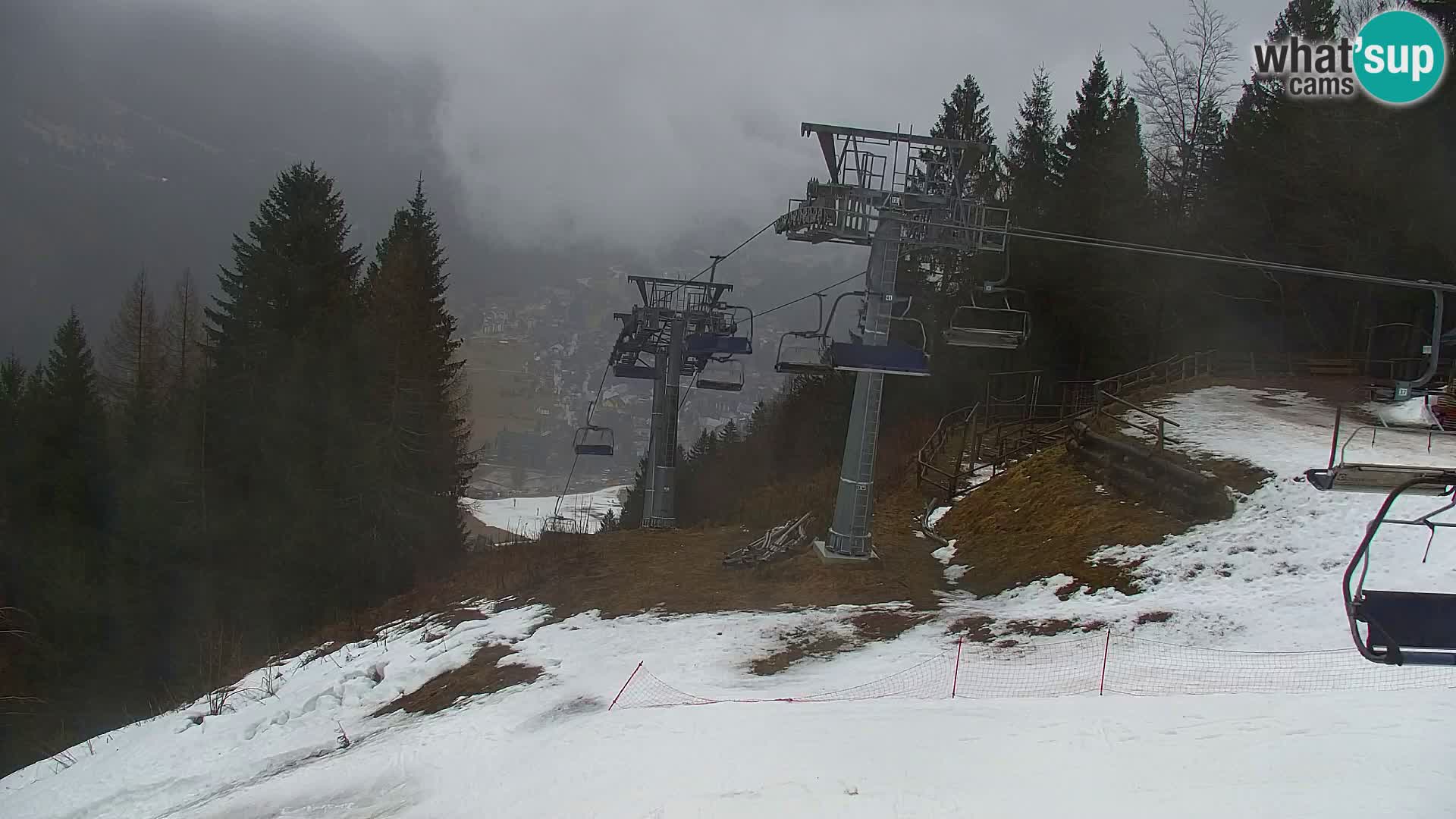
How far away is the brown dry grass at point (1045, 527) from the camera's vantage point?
14.3m

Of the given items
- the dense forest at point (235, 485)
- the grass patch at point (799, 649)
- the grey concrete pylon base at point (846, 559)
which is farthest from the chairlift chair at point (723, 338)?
the dense forest at point (235, 485)

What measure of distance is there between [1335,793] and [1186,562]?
22.6 feet

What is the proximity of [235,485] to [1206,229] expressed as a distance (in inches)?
1492

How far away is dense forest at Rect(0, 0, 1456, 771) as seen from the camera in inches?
1089

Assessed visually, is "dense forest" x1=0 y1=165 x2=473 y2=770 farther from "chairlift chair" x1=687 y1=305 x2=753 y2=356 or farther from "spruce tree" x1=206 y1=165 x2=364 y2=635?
"chairlift chair" x1=687 y1=305 x2=753 y2=356

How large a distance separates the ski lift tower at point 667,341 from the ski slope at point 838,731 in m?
10.6

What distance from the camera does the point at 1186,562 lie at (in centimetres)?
1288

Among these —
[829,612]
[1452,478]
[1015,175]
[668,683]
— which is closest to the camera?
[1452,478]

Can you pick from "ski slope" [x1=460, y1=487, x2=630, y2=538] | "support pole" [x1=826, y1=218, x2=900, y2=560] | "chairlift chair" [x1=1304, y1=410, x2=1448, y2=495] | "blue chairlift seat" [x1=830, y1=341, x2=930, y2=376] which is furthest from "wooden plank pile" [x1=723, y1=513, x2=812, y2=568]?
"ski slope" [x1=460, y1=487, x2=630, y2=538]

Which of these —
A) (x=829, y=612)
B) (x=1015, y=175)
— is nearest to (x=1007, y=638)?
(x=829, y=612)

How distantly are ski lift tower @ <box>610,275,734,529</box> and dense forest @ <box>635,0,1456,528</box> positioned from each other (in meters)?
2.39

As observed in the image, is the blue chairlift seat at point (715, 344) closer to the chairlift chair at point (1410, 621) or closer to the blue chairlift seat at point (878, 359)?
the blue chairlift seat at point (878, 359)

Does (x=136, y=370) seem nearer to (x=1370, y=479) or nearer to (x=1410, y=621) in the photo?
(x=1370, y=479)

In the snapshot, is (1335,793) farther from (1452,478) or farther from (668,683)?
(668,683)
